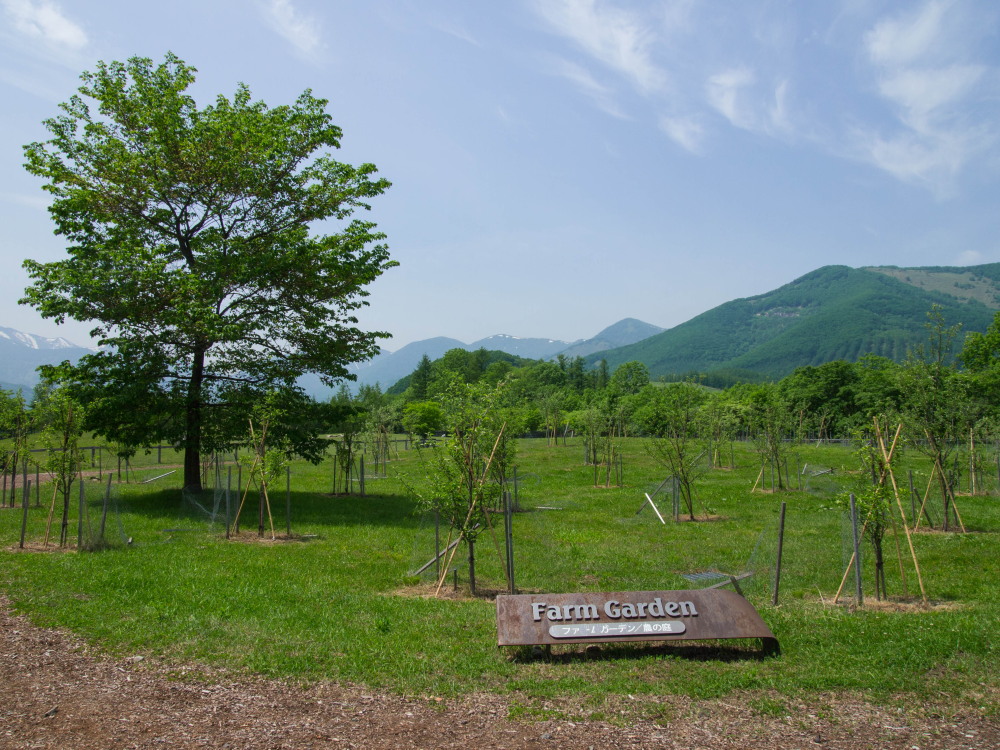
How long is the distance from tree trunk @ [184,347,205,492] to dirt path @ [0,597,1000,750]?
54.2ft

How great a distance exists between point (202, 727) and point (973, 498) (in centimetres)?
2470

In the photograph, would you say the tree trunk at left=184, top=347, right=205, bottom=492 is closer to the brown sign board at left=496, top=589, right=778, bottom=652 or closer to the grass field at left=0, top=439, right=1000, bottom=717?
the grass field at left=0, top=439, right=1000, bottom=717

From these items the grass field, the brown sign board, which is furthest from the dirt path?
the brown sign board

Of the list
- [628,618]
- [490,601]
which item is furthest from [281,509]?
[628,618]

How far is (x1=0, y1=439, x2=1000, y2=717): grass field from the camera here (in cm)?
747

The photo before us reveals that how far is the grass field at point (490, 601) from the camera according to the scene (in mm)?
7473

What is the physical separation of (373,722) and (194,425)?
753 inches

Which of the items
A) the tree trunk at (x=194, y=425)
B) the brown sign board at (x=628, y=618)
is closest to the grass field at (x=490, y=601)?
the brown sign board at (x=628, y=618)

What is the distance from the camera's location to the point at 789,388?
293 ft

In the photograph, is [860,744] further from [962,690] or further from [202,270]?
[202,270]

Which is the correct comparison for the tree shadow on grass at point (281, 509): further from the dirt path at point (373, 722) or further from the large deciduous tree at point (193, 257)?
the dirt path at point (373, 722)

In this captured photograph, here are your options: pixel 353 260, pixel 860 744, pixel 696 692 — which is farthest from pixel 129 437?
pixel 860 744

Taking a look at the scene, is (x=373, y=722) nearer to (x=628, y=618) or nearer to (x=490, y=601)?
(x=628, y=618)

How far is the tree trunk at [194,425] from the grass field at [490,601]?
2959 millimetres
